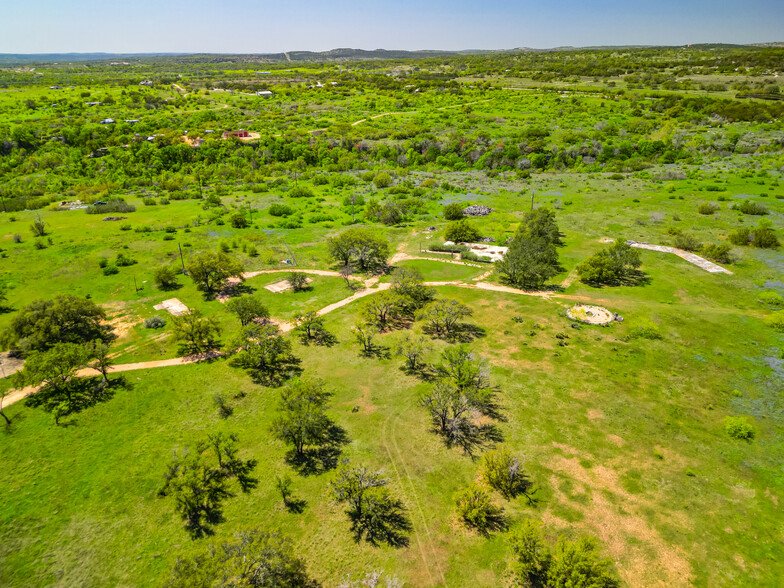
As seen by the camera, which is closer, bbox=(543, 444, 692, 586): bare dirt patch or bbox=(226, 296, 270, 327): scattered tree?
bbox=(543, 444, 692, 586): bare dirt patch

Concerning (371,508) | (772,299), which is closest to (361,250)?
(371,508)

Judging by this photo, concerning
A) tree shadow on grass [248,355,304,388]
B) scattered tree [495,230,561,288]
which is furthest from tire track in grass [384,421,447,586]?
Result: scattered tree [495,230,561,288]

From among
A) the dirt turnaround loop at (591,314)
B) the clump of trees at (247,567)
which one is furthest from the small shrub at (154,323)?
the dirt turnaround loop at (591,314)

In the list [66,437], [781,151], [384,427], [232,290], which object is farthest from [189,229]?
[781,151]

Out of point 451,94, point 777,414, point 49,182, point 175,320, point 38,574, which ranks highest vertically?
point 451,94

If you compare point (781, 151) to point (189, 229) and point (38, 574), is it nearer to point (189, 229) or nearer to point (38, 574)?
point (189, 229)

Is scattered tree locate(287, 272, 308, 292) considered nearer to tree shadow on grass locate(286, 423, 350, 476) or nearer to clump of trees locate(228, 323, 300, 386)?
clump of trees locate(228, 323, 300, 386)
